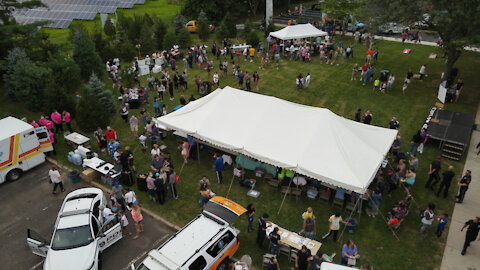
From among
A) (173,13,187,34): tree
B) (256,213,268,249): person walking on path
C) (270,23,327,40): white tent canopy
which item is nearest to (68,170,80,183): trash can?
(256,213,268,249): person walking on path

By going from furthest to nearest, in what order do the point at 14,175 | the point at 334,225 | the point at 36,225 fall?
the point at 14,175, the point at 36,225, the point at 334,225

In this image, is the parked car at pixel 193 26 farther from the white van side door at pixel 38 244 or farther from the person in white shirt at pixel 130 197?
the white van side door at pixel 38 244

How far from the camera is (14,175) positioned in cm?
1484

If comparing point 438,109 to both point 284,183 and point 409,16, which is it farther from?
point 284,183

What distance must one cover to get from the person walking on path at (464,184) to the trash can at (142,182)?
474 inches

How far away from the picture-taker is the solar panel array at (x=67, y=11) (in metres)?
35.5

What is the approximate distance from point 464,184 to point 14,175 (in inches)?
716

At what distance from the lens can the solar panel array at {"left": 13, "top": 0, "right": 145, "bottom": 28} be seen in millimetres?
35531

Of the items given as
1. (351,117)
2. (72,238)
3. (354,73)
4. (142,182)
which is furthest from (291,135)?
→ (354,73)

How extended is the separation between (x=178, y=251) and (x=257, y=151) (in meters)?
5.24

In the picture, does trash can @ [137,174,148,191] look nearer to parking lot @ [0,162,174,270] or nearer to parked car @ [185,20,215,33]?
parking lot @ [0,162,174,270]

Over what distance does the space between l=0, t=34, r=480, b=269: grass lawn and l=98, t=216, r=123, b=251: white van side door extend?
6.07ft

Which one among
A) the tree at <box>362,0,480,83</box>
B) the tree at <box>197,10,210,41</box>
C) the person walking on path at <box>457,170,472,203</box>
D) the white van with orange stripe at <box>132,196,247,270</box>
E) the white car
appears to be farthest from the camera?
the tree at <box>197,10,210,41</box>

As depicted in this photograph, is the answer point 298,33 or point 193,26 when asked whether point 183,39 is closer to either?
point 193,26
